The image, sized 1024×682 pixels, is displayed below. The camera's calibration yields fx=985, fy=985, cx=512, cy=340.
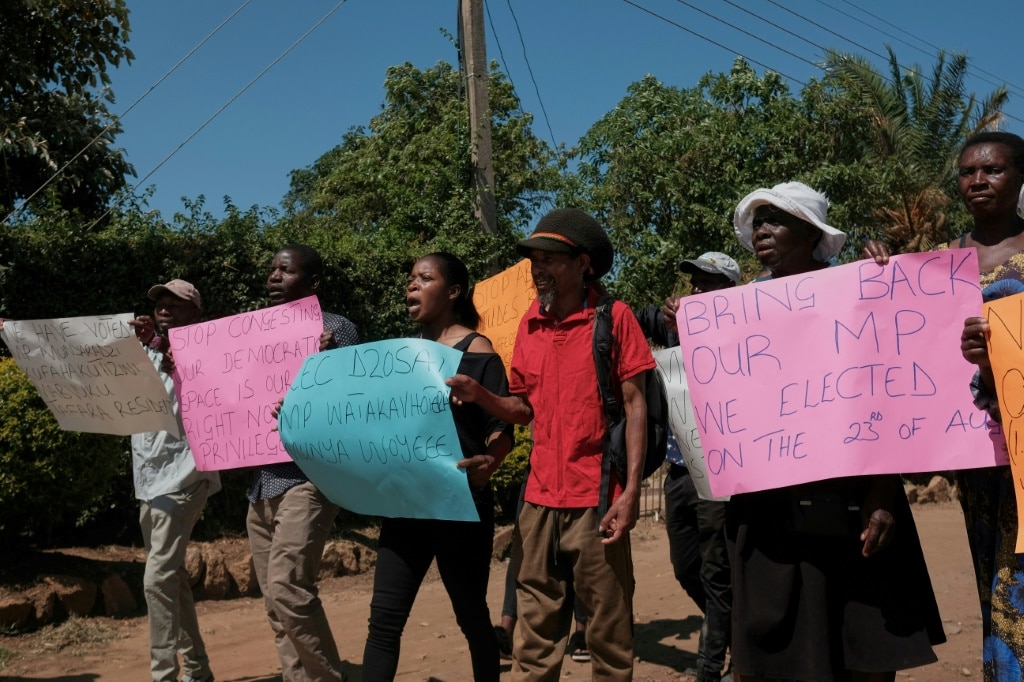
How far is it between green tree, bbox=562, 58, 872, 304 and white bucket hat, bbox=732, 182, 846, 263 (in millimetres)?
9858

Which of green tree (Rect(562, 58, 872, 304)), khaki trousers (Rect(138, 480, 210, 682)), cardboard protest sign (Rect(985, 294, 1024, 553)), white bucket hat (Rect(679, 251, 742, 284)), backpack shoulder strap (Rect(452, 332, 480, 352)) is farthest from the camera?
green tree (Rect(562, 58, 872, 304))

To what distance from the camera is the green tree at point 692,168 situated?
43.3ft

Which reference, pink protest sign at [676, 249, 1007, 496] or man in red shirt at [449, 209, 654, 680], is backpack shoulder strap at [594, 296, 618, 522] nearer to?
man in red shirt at [449, 209, 654, 680]

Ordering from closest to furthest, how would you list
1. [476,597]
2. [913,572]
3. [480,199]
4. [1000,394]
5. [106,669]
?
[1000,394], [913,572], [476,597], [106,669], [480,199]

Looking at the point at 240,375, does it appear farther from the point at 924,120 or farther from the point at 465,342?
the point at 924,120

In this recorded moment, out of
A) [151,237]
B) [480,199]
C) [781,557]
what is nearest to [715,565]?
[781,557]

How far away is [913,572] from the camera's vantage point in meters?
2.89

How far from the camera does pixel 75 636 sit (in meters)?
6.13

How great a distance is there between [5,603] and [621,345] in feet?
15.3

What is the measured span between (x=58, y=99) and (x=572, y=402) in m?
12.1

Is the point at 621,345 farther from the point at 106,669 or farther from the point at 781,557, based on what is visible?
the point at 106,669

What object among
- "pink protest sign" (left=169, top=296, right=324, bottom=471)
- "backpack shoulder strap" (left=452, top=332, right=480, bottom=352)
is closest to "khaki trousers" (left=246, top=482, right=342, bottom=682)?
"pink protest sign" (left=169, top=296, right=324, bottom=471)

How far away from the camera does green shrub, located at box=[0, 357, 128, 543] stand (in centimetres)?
623

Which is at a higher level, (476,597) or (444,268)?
(444,268)
